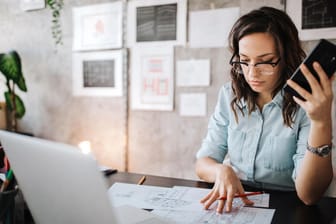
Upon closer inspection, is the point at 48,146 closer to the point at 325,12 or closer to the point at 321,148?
the point at 321,148

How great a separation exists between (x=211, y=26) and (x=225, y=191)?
4.64 ft

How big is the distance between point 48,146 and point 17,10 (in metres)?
2.68

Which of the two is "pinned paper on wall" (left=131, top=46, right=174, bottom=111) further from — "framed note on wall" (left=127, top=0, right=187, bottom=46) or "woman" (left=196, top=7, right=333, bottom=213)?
"woman" (left=196, top=7, right=333, bottom=213)

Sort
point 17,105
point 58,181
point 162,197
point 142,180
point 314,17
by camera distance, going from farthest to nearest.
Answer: point 17,105 → point 314,17 → point 142,180 → point 162,197 → point 58,181

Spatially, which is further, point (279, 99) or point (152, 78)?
point (152, 78)

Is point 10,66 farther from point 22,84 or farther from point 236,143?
point 236,143

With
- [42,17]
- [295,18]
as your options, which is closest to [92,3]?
[42,17]

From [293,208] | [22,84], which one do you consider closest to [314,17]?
[293,208]

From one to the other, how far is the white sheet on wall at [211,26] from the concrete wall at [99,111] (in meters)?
0.04

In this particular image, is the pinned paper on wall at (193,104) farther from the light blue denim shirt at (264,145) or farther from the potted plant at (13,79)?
the potted plant at (13,79)

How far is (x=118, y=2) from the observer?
7.86 feet

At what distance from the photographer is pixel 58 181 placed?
0.55 m

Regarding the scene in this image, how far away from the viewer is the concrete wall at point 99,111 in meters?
2.20

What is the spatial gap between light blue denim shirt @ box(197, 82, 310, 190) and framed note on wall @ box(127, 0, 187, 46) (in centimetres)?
98
